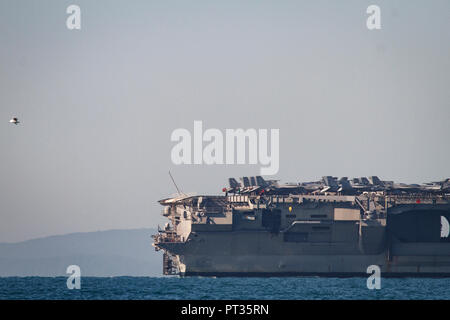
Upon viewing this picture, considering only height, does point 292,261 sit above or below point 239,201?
below

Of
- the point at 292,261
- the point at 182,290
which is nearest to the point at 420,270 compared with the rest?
the point at 292,261

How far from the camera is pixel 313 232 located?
90500 millimetres

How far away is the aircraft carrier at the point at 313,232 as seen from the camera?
89.3m

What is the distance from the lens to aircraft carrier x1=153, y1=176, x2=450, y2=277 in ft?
293

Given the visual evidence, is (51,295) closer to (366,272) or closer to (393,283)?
(393,283)

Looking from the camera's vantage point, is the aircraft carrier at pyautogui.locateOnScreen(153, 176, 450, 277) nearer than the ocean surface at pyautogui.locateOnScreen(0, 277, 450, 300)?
No

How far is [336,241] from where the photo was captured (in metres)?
91.1

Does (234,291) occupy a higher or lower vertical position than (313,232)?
lower

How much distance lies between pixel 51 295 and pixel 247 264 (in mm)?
31046

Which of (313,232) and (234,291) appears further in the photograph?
(313,232)

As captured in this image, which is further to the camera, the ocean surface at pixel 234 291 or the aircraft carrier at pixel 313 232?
the aircraft carrier at pixel 313 232
